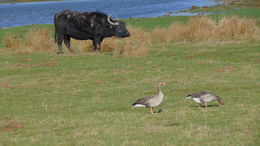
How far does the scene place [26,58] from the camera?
95.3 feet

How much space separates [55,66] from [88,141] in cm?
1463

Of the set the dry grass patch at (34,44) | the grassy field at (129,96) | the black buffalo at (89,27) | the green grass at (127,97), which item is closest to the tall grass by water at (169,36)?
the dry grass patch at (34,44)

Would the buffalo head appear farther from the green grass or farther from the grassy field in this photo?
the green grass

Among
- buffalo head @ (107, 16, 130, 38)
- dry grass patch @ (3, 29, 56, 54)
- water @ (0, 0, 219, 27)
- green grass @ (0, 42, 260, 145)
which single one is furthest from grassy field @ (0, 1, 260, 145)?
water @ (0, 0, 219, 27)

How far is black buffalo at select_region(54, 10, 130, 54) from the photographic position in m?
31.0

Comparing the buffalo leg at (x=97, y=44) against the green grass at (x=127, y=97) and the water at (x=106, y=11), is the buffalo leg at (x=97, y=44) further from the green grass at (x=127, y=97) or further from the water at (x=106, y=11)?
the water at (x=106, y=11)

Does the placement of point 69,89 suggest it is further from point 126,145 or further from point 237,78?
point 126,145

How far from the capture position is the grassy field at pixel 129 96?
1155 centimetres

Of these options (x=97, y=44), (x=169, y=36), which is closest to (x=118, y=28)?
(x=97, y=44)

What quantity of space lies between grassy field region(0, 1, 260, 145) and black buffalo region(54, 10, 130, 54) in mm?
1680

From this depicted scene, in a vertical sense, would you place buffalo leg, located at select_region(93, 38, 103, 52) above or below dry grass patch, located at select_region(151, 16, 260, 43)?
above

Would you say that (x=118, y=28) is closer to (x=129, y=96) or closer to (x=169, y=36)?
(x=169, y=36)

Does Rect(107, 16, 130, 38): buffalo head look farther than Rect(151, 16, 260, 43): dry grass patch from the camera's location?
No

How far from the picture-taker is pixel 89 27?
31.0 meters
